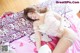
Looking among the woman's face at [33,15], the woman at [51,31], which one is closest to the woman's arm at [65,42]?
the woman at [51,31]

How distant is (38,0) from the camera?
2.35 meters

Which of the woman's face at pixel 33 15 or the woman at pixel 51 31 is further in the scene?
the woman's face at pixel 33 15

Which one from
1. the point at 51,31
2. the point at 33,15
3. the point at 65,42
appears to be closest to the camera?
the point at 65,42

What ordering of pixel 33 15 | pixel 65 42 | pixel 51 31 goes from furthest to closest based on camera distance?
pixel 33 15, pixel 51 31, pixel 65 42

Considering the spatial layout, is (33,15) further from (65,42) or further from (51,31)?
(65,42)

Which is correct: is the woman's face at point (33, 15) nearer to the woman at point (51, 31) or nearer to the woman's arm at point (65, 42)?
the woman at point (51, 31)

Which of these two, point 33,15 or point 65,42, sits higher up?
point 33,15

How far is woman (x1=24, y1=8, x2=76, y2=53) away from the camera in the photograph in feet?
4.74

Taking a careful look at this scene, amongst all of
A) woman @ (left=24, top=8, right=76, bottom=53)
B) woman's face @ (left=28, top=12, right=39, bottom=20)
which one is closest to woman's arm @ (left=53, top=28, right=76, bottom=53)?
woman @ (left=24, top=8, right=76, bottom=53)

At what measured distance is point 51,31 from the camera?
1.55m

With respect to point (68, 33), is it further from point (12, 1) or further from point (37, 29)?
point (12, 1)

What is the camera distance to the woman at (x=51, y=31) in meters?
1.45

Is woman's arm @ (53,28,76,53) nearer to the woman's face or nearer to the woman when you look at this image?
the woman

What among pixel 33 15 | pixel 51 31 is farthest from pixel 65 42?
pixel 33 15
